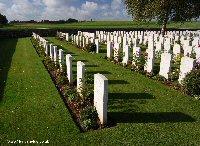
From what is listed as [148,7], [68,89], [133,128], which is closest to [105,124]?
[133,128]

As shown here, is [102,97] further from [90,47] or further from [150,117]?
[90,47]

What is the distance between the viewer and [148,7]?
89.5ft

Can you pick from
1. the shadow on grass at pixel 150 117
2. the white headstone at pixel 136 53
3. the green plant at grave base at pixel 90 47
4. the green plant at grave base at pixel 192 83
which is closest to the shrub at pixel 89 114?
the shadow on grass at pixel 150 117

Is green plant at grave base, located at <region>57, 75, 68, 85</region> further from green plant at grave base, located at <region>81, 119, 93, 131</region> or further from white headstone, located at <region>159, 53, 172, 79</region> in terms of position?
green plant at grave base, located at <region>81, 119, 93, 131</region>

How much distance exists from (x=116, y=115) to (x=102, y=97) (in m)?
0.91

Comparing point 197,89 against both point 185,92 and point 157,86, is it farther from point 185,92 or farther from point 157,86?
point 157,86

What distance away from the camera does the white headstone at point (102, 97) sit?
264 inches

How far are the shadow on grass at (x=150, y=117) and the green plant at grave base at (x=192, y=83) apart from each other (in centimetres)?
183

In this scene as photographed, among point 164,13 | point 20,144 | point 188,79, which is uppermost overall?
point 164,13

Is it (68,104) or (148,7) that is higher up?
(148,7)

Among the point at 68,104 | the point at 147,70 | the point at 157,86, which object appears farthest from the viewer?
the point at 147,70

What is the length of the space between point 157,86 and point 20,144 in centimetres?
582

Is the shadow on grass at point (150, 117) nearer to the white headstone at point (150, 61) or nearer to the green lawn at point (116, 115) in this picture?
the green lawn at point (116, 115)

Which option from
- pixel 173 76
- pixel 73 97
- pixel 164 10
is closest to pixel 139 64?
pixel 173 76
